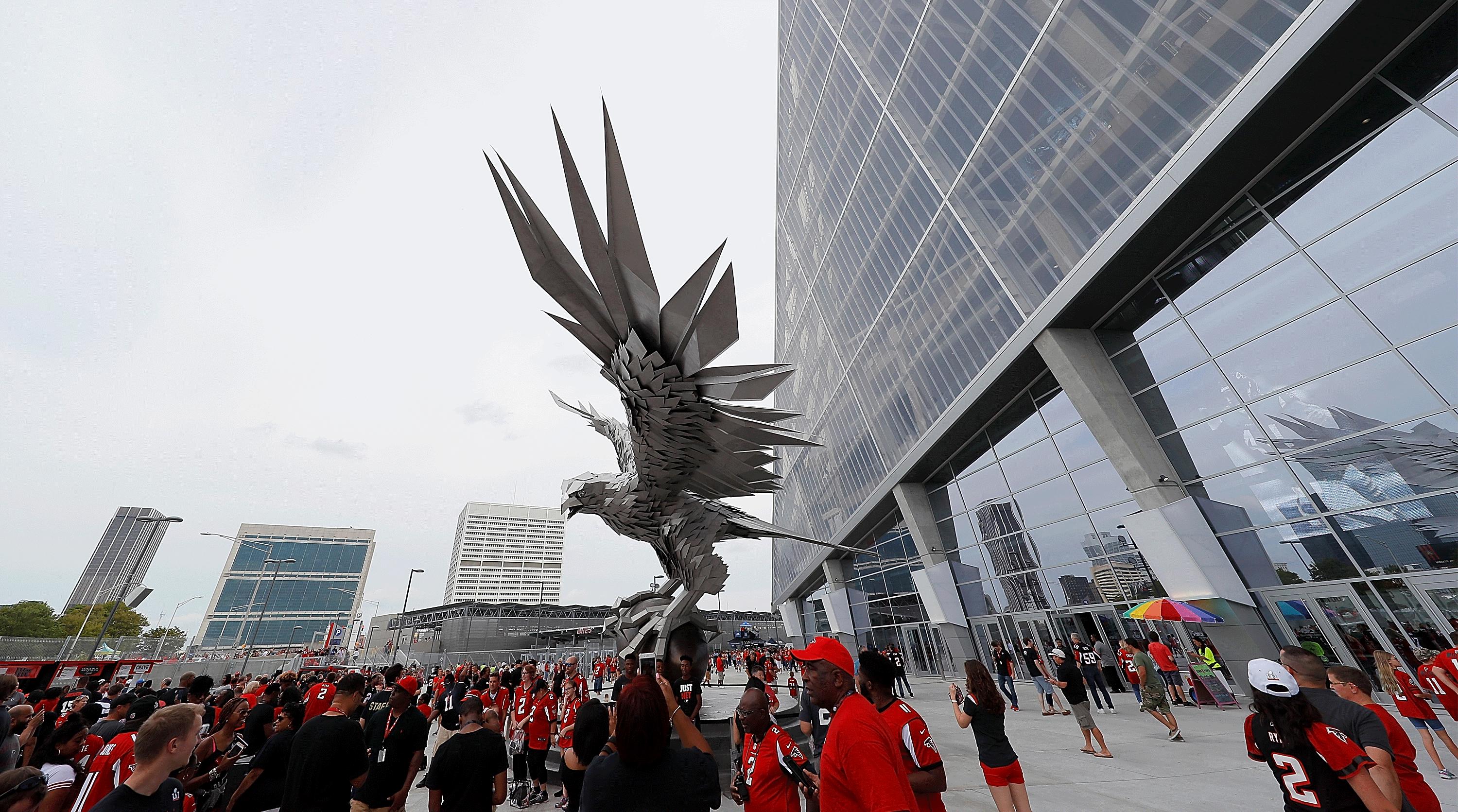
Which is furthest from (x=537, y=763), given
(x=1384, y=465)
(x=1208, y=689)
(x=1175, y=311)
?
(x=1175, y=311)

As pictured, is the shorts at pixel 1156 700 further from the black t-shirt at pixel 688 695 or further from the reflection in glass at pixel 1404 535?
the black t-shirt at pixel 688 695

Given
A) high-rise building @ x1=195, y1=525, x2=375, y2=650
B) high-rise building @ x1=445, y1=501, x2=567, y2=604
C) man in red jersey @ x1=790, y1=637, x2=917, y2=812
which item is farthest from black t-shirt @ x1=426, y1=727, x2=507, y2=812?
high-rise building @ x1=445, y1=501, x2=567, y2=604

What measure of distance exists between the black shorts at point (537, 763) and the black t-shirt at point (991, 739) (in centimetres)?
541

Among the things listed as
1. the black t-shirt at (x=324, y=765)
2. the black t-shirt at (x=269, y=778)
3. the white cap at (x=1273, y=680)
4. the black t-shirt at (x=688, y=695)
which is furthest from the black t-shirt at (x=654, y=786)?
the black t-shirt at (x=269, y=778)

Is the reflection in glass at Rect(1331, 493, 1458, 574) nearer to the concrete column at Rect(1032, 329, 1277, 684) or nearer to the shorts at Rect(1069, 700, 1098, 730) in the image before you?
the concrete column at Rect(1032, 329, 1277, 684)

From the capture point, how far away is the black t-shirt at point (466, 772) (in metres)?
3.54

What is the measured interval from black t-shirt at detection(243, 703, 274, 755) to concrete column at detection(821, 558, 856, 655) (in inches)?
1085

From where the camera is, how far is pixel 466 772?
11.7ft

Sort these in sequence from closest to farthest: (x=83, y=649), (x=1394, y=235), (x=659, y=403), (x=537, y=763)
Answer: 1. (x=537, y=763)
2. (x=659, y=403)
3. (x=1394, y=235)
4. (x=83, y=649)

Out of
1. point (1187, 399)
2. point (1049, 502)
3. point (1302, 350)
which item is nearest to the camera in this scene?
point (1302, 350)

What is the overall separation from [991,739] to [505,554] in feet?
442

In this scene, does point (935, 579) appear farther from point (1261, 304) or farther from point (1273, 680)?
point (1273, 680)

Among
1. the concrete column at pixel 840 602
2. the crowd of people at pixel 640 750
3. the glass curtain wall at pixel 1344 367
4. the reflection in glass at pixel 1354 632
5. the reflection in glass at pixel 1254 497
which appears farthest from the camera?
the concrete column at pixel 840 602

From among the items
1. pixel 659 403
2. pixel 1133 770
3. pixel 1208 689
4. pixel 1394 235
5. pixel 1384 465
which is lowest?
pixel 1133 770
